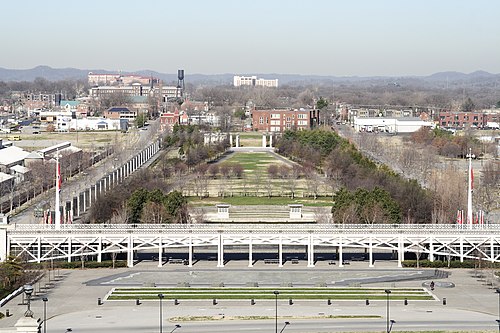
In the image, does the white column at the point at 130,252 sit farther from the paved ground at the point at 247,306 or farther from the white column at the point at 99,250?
the white column at the point at 99,250

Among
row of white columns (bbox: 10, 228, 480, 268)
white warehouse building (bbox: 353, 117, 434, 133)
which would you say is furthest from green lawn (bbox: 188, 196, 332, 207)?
→ white warehouse building (bbox: 353, 117, 434, 133)

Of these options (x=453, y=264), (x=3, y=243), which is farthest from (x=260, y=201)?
(x=3, y=243)

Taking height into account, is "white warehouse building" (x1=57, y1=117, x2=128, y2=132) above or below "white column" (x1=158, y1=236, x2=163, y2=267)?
above

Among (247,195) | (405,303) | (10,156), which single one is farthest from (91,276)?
(10,156)

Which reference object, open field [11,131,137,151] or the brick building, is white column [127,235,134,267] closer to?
open field [11,131,137,151]

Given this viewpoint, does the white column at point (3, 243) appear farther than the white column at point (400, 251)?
No

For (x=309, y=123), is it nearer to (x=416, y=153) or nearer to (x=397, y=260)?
(x=416, y=153)

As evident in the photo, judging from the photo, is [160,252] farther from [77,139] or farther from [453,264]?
→ [77,139]

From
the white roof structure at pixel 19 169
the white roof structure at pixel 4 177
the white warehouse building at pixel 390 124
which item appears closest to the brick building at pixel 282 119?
the white warehouse building at pixel 390 124
